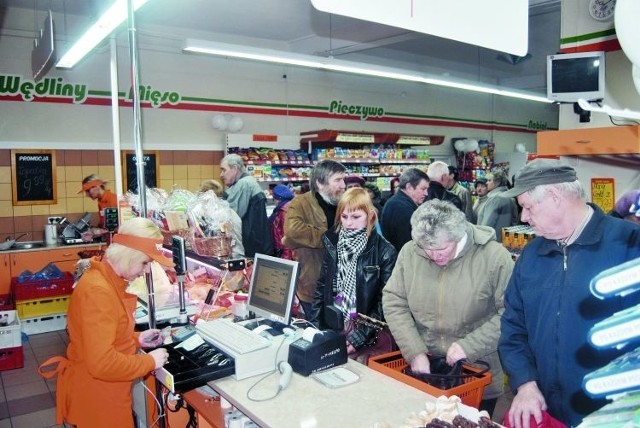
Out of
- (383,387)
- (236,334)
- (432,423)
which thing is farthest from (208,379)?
(432,423)

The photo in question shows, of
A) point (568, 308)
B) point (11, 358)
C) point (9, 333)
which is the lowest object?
point (11, 358)

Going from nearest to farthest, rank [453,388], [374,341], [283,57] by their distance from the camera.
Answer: [453,388]
[374,341]
[283,57]

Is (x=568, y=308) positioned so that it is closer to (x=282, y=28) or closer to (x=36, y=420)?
Answer: (x=36, y=420)

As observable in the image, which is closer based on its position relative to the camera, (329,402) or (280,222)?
(329,402)

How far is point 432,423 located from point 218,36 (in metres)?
8.81

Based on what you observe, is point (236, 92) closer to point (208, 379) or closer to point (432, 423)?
point (208, 379)

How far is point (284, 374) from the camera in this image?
2.46 m

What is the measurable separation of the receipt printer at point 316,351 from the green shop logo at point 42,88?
6.96 meters

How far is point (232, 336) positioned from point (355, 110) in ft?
31.2

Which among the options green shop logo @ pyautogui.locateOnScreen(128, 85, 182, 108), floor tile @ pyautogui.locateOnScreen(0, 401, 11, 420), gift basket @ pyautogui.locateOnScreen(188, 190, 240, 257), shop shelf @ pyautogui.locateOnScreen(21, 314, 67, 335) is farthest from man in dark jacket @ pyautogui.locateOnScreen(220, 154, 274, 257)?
green shop logo @ pyautogui.locateOnScreen(128, 85, 182, 108)

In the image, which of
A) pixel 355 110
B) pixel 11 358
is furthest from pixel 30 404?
pixel 355 110

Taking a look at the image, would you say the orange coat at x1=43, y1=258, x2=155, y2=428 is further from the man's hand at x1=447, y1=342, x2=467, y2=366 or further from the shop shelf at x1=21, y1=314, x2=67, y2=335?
the shop shelf at x1=21, y1=314, x2=67, y2=335

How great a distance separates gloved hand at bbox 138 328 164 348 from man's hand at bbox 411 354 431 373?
143cm

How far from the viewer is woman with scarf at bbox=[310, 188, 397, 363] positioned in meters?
3.30
